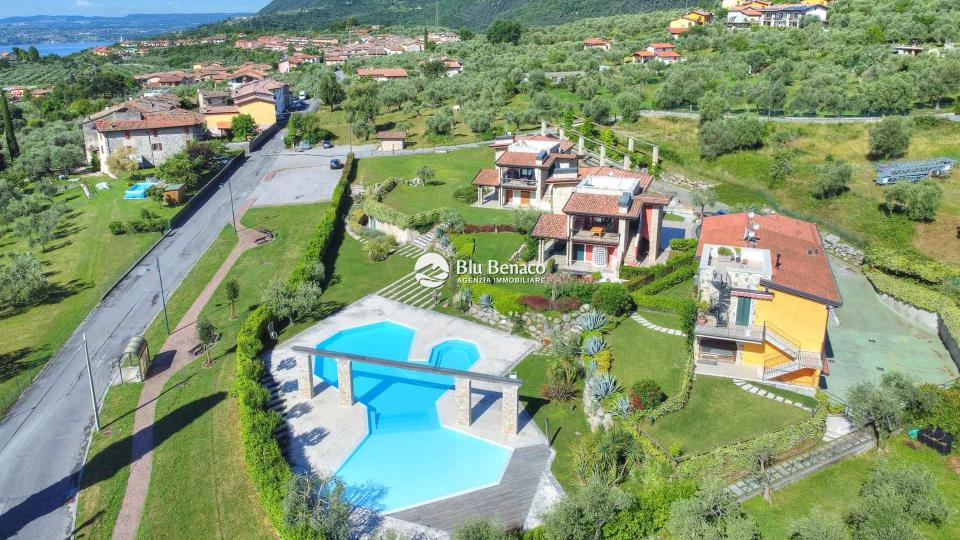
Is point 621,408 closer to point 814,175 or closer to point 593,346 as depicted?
point 593,346

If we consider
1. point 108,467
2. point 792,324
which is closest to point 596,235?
point 792,324

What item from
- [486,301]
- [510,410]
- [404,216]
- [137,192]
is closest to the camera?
[510,410]

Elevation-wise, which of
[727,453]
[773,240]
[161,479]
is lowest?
[161,479]

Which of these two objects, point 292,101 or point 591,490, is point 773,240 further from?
point 292,101

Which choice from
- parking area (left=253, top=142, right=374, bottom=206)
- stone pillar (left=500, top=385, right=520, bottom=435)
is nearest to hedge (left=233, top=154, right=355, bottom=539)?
stone pillar (left=500, top=385, right=520, bottom=435)

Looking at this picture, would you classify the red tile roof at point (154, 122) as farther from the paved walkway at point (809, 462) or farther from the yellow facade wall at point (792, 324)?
the paved walkway at point (809, 462)

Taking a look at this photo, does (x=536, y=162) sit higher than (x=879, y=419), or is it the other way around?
(x=536, y=162)

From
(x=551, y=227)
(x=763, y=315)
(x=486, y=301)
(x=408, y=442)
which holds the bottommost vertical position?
(x=408, y=442)

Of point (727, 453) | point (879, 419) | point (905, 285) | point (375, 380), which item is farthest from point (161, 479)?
point (905, 285)
